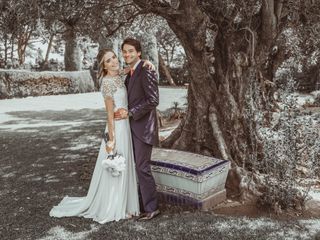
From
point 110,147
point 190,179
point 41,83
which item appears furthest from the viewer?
point 41,83

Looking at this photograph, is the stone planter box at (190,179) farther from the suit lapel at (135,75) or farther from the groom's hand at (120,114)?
the suit lapel at (135,75)

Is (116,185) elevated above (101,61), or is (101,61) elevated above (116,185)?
(101,61)

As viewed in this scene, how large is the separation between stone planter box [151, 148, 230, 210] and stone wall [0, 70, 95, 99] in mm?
16930

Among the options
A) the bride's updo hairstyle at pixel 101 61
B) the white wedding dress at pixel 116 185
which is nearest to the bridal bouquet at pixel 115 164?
the white wedding dress at pixel 116 185

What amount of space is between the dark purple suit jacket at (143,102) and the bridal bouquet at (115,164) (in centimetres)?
38

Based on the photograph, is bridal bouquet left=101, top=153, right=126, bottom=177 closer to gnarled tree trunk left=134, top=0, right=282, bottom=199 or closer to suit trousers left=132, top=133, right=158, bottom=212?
suit trousers left=132, top=133, right=158, bottom=212

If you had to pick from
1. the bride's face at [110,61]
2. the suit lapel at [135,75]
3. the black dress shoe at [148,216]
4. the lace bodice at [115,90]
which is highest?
the bride's face at [110,61]

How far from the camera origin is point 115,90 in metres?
5.60

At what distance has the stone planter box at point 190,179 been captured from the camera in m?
5.97

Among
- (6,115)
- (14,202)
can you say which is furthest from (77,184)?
(6,115)

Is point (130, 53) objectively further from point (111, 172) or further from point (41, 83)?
point (41, 83)

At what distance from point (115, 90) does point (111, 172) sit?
1.07 meters

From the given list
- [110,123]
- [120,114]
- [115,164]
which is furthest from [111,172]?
[120,114]

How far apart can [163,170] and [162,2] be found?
9.91ft
